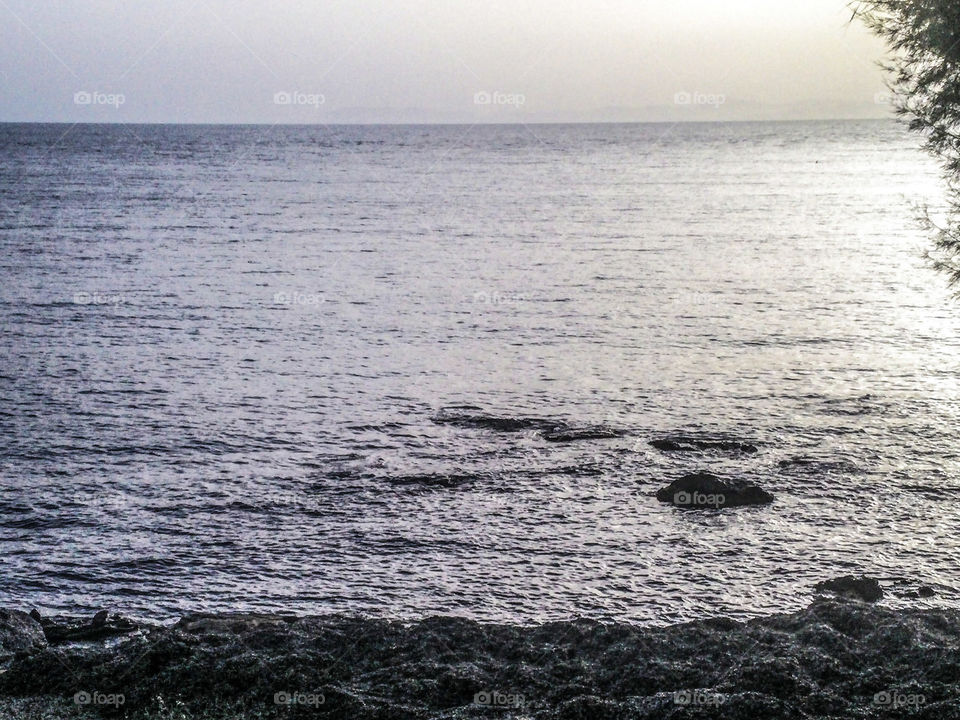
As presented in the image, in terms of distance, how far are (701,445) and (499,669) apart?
11.3 meters

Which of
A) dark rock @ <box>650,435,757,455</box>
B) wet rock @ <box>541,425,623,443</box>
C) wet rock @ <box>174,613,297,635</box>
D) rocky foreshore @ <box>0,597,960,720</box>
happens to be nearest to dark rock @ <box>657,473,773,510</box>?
dark rock @ <box>650,435,757,455</box>

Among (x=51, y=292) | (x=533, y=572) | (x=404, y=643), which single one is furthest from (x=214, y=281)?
(x=404, y=643)

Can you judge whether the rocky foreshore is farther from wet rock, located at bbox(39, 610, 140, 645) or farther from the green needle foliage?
the green needle foliage

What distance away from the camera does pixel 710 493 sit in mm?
18594

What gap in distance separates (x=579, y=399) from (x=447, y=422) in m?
3.77

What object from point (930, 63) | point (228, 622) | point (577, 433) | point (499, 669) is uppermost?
point (930, 63)

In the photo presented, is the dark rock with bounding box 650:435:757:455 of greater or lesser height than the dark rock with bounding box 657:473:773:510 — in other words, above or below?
above

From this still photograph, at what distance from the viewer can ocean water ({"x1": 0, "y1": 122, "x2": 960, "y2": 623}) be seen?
1576 cm

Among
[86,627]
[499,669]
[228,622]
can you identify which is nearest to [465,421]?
[228,622]

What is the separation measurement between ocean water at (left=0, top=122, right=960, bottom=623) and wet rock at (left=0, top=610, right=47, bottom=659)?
Result: 135cm

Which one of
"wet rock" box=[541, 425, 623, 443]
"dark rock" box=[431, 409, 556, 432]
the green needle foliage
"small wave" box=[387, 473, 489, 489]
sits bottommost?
"small wave" box=[387, 473, 489, 489]

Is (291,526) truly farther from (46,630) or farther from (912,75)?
(912,75)

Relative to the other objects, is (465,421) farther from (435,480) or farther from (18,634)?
(18,634)

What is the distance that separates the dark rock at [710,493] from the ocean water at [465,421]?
0.34 m
